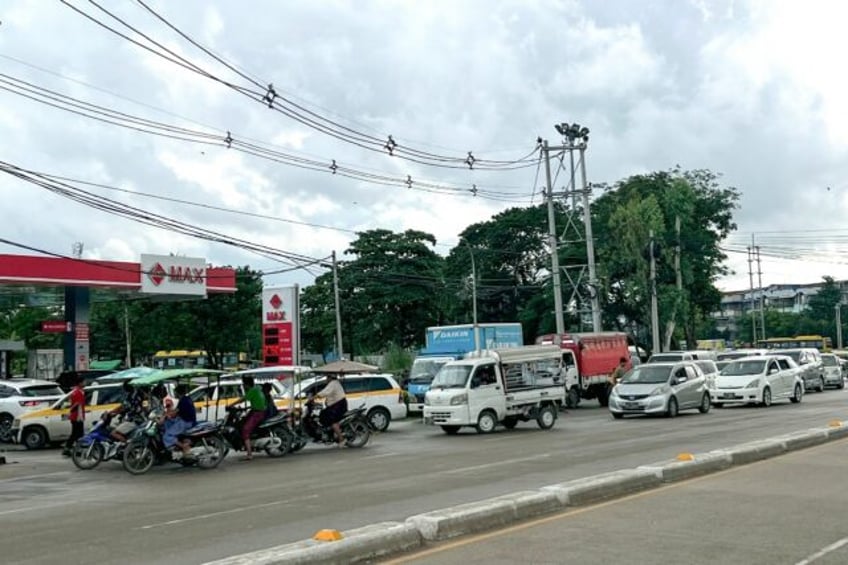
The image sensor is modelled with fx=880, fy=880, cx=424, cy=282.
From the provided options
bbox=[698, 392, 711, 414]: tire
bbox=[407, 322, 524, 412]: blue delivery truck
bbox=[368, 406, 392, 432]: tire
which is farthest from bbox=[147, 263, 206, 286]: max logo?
bbox=[698, 392, 711, 414]: tire

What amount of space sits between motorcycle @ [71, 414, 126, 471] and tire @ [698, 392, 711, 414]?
18022mm

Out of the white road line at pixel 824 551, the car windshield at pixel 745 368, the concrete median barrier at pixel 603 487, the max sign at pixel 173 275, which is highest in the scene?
the max sign at pixel 173 275

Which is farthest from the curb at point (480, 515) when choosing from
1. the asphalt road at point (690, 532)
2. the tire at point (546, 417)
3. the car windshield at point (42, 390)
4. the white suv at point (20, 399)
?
the car windshield at point (42, 390)

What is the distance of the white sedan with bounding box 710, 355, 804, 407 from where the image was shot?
98.1ft

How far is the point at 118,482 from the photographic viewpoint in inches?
591

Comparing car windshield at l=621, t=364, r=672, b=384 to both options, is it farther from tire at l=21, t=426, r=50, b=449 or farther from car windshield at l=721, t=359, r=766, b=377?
tire at l=21, t=426, r=50, b=449

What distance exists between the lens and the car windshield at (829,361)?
43156 millimetres

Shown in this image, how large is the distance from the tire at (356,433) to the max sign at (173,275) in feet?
60.7

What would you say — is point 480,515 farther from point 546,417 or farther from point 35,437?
point 35,437

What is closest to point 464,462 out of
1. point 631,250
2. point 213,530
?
point 213,530

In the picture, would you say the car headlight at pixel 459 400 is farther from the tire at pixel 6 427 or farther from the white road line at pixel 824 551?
the white road line at pixel 824 551

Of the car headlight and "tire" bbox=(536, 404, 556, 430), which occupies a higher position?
the car headlight

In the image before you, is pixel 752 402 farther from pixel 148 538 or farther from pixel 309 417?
pixel 148 538

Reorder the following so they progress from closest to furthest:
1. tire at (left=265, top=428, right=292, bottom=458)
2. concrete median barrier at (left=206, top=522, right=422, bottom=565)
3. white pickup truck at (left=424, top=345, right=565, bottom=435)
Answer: concrete median barrier at (left=206, top=522, right=422, bottom=565) → tire at (left=265, top=428, right=292, bottom=458) → white pickup truck at (left=424, top=345, right=565, bottom=435)
